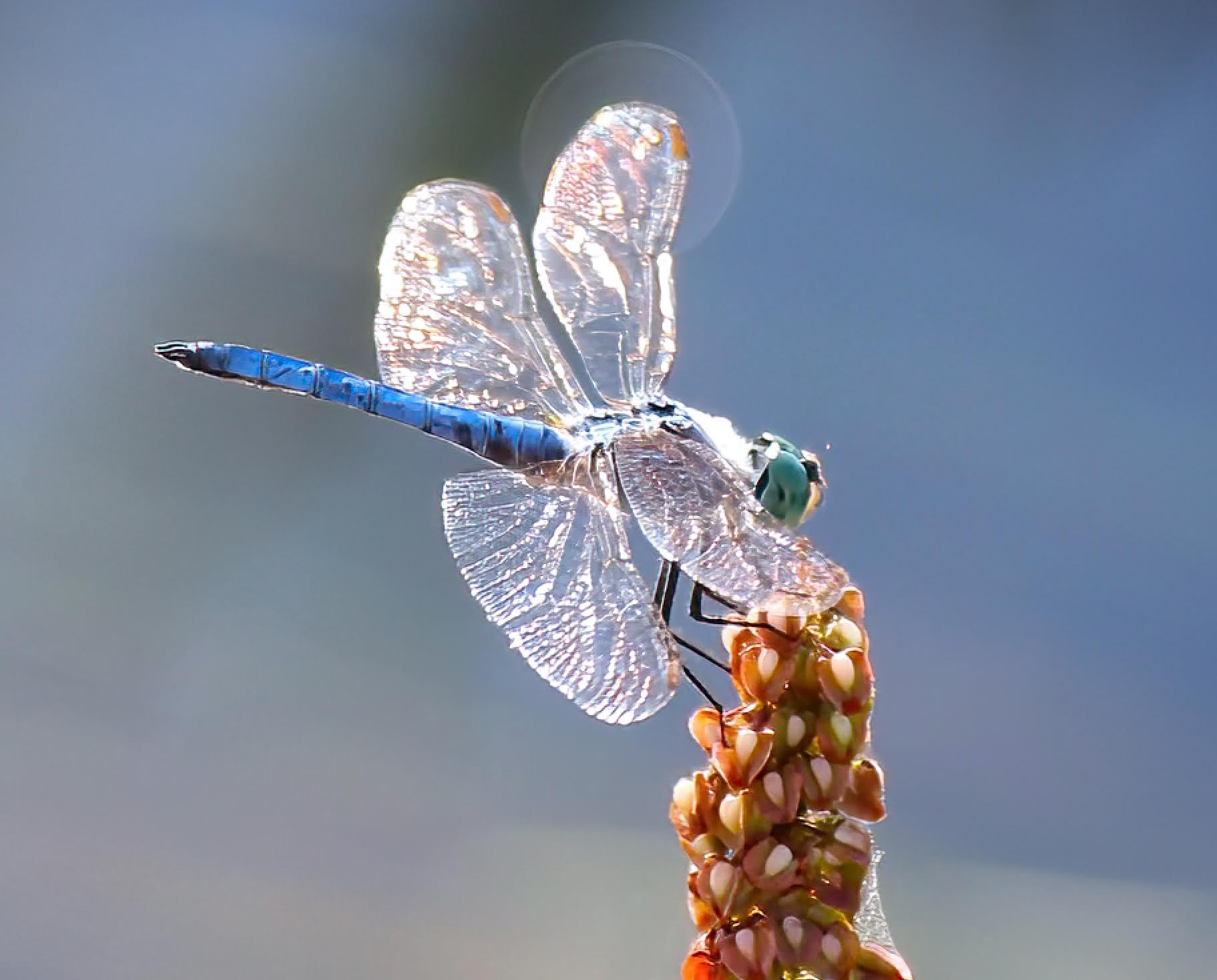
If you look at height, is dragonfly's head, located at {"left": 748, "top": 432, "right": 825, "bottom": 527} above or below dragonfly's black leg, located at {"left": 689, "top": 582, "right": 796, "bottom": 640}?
above

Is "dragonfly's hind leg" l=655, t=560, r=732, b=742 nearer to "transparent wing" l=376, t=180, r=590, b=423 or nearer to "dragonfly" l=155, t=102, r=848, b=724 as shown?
"dragonfly" l=155, t=102, r=848, b=724

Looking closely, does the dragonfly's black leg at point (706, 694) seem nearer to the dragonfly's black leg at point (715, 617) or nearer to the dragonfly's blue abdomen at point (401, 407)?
the dragonfly's black leg at point (715, 617)

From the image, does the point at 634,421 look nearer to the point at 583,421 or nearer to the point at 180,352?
the point at 583,421

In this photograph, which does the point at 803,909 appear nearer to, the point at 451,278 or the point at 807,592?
the point at 807,592

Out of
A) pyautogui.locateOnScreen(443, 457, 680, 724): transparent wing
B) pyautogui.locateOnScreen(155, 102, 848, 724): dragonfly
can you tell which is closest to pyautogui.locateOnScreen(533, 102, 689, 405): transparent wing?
pyautogui.locateOnScreen(155, 102, 848, 724): dragonfly

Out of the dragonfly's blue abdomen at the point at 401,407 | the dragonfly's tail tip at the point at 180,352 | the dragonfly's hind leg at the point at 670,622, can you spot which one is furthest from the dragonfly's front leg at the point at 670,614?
the dragonfly's tail tip at the point at 180,352

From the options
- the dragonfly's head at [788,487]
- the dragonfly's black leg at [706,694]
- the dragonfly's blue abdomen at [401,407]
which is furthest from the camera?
the dragonfly's blue abdomen at [401,407]

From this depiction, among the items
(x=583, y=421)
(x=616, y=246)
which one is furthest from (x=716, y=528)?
(x=616, y=246)
